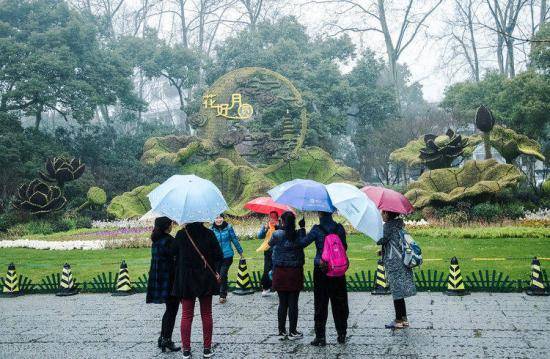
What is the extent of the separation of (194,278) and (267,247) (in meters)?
3.11

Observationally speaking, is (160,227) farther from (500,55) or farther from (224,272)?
(500,55)

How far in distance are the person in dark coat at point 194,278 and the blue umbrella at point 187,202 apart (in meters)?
0.33

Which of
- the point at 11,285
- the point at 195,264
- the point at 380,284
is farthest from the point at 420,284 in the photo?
the point at 11,285

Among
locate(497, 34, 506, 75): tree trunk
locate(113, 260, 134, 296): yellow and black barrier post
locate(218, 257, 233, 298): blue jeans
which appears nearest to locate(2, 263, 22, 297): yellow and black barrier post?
locate(113, 260, 134, 296): yellow and black barrier post

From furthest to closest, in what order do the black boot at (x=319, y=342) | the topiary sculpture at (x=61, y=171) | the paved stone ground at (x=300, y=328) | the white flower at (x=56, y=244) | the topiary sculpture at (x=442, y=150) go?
the topiary sculpture at (x=61, y=171) < the topiary sculpture at (x=442, y=150) < the white flower at (x=56, y=244) < the black boot at (x=319, y=342) < the paved stone ground at (x=300, y=328)

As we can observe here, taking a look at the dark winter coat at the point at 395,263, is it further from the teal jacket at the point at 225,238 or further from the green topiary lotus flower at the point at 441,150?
the green topiary lotus flower at the point at 441,150

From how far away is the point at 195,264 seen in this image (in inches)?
237

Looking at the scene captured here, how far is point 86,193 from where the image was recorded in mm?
26859

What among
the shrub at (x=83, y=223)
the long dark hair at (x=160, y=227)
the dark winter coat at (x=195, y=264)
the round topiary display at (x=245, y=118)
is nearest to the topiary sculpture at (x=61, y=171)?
the shrub at (x=83, y=223)

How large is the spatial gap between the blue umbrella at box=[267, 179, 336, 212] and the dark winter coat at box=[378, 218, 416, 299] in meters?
1.01

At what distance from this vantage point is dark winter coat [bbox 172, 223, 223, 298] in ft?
19.6

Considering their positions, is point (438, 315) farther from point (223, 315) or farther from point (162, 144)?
point (162, 144)

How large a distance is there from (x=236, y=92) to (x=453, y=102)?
13.2 m

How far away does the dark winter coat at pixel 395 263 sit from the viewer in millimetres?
6941
